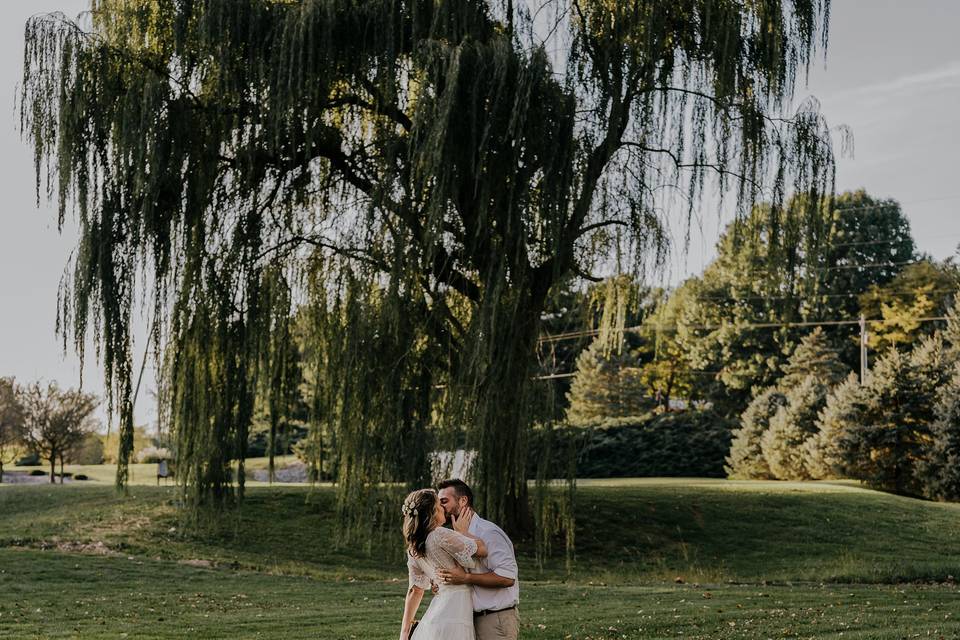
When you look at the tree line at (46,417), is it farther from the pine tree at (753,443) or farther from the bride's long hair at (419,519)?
the bride's long hair at (419,519)

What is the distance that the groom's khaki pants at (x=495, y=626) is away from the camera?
5.41 m

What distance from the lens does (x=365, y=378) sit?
12.4 meters

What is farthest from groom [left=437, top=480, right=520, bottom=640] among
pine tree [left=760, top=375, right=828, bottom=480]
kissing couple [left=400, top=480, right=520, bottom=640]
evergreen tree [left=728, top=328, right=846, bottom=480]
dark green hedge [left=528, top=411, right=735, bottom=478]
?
pine tree [left=760, top=375, right=828, bottom=480]

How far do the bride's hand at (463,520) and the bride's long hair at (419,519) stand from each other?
0.19 meters

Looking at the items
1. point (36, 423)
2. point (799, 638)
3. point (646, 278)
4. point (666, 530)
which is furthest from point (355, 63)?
point (36, 423)

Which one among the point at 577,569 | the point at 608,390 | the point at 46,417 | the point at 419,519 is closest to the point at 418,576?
the point at 419,519

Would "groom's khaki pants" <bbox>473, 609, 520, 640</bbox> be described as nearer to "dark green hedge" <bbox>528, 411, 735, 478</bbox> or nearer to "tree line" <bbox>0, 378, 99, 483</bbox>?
"dark green hedge" <bbox>528, 411, 735, 478</bbox>

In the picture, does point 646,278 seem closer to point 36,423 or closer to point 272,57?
point 272,57

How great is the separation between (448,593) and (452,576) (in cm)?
11

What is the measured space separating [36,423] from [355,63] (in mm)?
24455

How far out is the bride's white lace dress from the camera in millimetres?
5203

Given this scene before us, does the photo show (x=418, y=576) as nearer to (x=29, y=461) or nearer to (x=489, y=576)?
(x=489, y=576)

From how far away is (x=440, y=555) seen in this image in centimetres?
525

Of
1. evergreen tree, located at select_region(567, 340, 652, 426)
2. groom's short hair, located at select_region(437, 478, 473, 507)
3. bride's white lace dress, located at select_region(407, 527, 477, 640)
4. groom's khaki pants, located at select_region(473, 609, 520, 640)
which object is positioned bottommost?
groom's khaki pants, located at select_region(473, 609, 520, 640)
